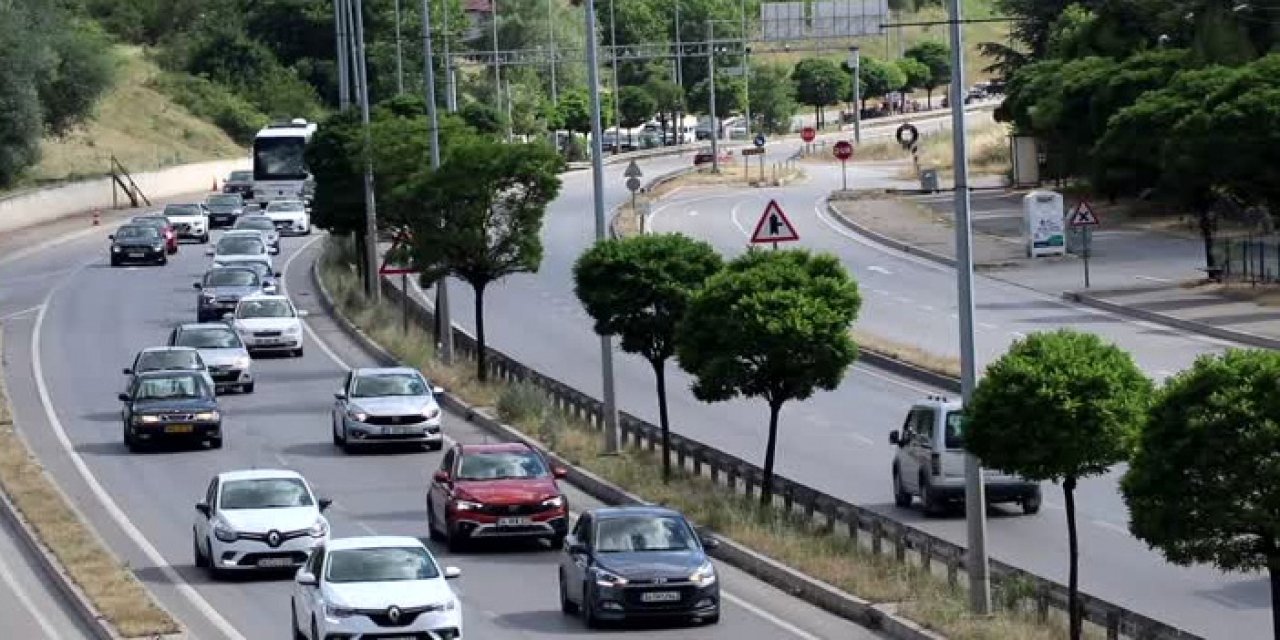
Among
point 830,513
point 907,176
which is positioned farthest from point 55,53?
point 830,513

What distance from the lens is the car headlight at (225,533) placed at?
1211 inches

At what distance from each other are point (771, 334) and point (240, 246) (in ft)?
137

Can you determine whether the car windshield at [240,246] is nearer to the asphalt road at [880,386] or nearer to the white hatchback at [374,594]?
the asphalt road at [880,386]

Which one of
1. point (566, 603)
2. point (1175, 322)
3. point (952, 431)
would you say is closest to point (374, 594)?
point (566, 603)

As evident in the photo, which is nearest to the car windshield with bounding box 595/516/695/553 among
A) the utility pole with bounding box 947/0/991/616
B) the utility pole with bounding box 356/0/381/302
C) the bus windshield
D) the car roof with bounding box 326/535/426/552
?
the car roof with bounding box 326/535/426/552

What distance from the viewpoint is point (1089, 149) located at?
86.2m

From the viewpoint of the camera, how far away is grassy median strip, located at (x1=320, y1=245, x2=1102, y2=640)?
995 inches

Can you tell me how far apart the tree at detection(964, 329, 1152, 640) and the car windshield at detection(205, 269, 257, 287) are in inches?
1646

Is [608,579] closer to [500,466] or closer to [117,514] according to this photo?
[500,466]

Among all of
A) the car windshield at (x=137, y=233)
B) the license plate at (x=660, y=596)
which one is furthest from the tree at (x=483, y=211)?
the car windshield at (x=137, y=233)

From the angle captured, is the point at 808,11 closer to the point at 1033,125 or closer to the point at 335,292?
the point at 1033,125

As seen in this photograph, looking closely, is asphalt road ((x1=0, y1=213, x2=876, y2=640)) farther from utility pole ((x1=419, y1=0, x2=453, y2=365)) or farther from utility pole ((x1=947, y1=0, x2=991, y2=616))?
utility pole ((x1=419, y1=0, x2=453, y2=365))

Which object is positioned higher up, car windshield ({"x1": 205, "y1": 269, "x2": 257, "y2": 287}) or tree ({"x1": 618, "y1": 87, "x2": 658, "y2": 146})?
tree ({"x1": 618, "y1": 87, "x2": 658, "y2": 146})

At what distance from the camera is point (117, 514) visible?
37.4m
